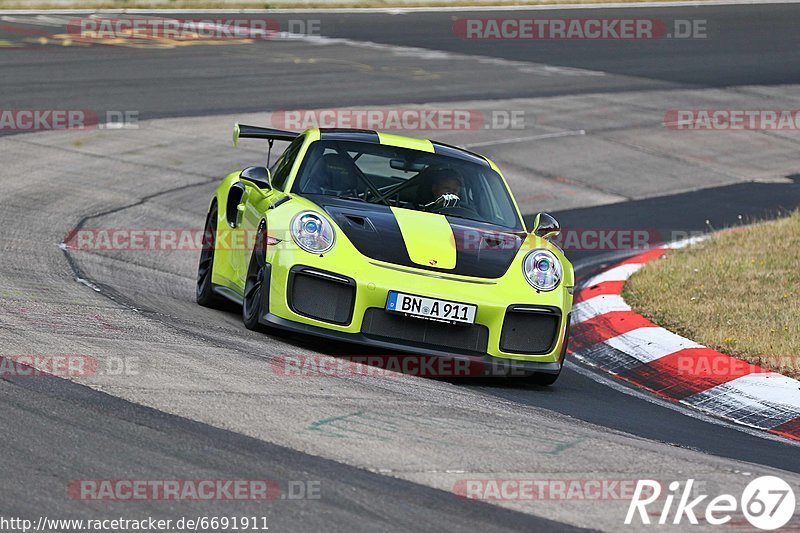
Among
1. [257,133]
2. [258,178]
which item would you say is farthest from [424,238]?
[257,133]

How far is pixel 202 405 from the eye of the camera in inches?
201

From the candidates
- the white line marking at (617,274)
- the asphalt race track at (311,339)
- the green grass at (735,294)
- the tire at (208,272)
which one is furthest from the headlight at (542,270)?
the white line marking at (617,274)

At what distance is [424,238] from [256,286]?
955 millimetres

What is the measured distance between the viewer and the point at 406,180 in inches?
317

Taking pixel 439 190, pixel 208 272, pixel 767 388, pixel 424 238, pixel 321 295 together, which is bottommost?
pixel 767 388

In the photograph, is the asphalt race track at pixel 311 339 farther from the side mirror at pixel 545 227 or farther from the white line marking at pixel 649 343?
the side mirror at pixel 545 227

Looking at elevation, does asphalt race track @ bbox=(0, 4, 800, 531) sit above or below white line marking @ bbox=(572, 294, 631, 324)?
above

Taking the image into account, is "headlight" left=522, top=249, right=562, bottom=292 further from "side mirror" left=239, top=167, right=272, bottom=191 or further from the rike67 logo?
the rike67 logo

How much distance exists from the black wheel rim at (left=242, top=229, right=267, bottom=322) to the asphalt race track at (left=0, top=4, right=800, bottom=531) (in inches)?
9.3

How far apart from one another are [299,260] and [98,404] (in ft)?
6.58

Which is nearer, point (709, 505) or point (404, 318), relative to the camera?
point (709, 505)

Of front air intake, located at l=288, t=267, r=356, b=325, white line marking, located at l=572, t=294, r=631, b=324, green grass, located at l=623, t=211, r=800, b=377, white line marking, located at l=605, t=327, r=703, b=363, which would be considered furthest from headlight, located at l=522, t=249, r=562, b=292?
white line marking, located at l=572, t=294, r=631, b=324

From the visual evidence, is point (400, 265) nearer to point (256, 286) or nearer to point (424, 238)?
point (424, 238)

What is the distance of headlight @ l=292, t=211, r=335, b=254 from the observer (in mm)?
6875
